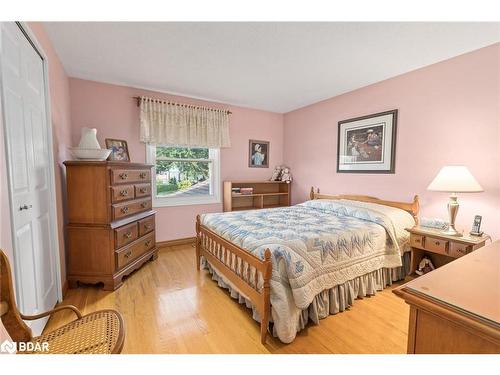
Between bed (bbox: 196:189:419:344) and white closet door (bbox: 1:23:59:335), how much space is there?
1419mm

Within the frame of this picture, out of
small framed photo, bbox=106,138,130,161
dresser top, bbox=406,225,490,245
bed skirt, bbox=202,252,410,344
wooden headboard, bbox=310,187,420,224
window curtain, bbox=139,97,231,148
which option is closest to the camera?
bed skirt, bbox=202,252,410,344

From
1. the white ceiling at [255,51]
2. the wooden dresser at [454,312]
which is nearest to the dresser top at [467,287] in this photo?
the wooden dresser at [454,312]

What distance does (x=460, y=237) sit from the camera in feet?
7.06

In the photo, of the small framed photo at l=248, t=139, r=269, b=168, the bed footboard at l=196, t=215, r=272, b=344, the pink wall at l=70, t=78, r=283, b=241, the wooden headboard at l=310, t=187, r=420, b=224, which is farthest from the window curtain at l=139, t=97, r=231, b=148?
the wooden headboard at l=310, t=187, r=420, b=224

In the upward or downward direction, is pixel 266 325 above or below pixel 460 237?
below

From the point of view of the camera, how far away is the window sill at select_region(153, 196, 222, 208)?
12.0 feet

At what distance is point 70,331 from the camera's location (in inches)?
47.4

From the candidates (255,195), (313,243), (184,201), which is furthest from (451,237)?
(184,201)

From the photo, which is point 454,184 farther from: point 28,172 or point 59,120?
point 59,120

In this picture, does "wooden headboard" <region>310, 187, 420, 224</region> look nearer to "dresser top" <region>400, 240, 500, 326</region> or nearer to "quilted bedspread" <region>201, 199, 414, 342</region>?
"quilted bedspread" <region>201, 199, 414, 342</region>

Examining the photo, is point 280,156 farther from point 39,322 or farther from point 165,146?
point 39,322

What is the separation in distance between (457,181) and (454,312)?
6.51 ft
